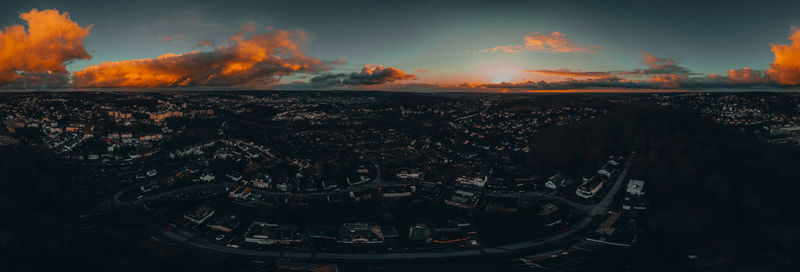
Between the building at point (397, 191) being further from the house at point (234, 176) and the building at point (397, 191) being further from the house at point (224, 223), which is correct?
the house at point (234, 176)

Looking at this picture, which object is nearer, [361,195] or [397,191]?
[361,195]

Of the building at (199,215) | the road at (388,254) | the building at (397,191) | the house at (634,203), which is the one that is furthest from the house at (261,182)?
the house at (634,203)

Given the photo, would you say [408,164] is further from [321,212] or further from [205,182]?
[205,182]

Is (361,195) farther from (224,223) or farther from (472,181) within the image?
(224,223)

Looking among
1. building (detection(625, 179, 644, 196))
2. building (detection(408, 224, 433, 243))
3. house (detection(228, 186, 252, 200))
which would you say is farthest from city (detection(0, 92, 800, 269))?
building (detection(625, 179, 644, 196))

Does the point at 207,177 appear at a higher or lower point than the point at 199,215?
higher

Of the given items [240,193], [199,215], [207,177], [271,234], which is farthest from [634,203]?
[207,177]

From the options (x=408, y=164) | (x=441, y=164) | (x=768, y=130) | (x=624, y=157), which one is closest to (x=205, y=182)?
(x=408, y=164)
